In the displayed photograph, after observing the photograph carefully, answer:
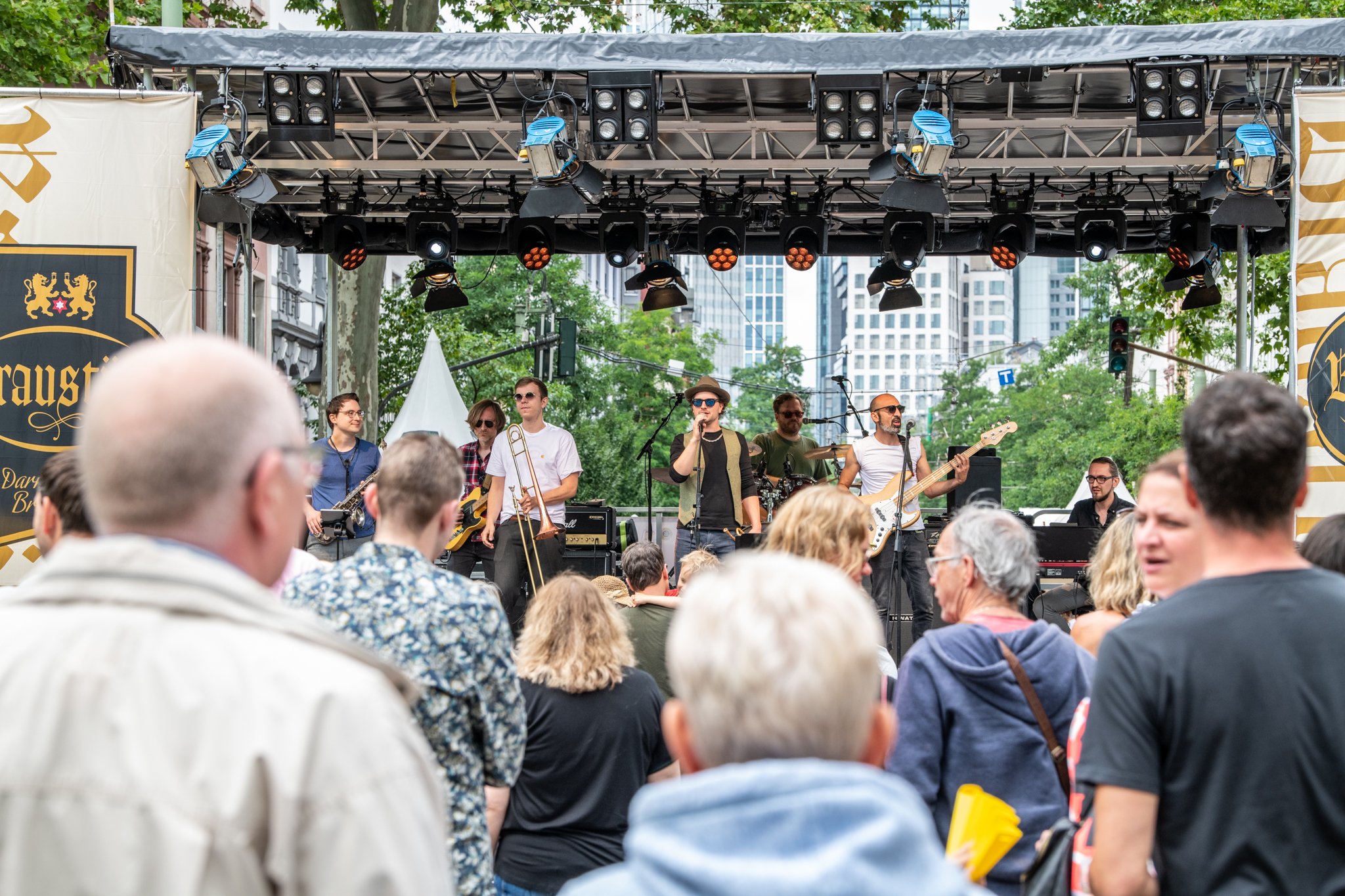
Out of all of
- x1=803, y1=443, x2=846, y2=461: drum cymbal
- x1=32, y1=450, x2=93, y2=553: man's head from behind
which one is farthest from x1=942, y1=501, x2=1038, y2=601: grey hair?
x1=803, y1=443, x2=846, y2=461: drum cymbal

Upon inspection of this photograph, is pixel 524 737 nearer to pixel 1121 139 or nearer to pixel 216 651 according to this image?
pixel 216 651

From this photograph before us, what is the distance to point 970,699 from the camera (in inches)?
120

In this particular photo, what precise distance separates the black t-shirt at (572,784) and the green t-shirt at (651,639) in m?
0.94

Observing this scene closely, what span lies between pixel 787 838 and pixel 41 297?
7.00 metres

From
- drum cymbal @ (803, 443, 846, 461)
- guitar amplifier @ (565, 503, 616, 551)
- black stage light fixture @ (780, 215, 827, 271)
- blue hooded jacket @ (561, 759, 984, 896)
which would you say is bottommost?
guitar amplifier @ (565, 503, 616, 551)

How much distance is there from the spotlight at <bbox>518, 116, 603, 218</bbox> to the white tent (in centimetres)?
561

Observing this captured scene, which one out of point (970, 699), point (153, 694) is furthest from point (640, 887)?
point (970, 699)

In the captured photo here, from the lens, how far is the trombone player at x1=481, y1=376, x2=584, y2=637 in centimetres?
925

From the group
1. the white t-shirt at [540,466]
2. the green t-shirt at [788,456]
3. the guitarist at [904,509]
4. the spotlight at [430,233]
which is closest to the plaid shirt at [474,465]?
the white t-shirt at [540,466]

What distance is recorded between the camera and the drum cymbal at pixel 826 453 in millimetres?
11645

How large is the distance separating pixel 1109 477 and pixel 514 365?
743 inches

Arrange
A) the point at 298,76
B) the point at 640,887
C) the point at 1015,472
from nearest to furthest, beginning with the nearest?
the point at 640,887 < the point at 298,76 < the point at 1015,472

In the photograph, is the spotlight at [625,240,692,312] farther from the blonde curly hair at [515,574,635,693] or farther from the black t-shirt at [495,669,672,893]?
the black t-shirt at [495,669,672,893]

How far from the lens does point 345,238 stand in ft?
38.5
